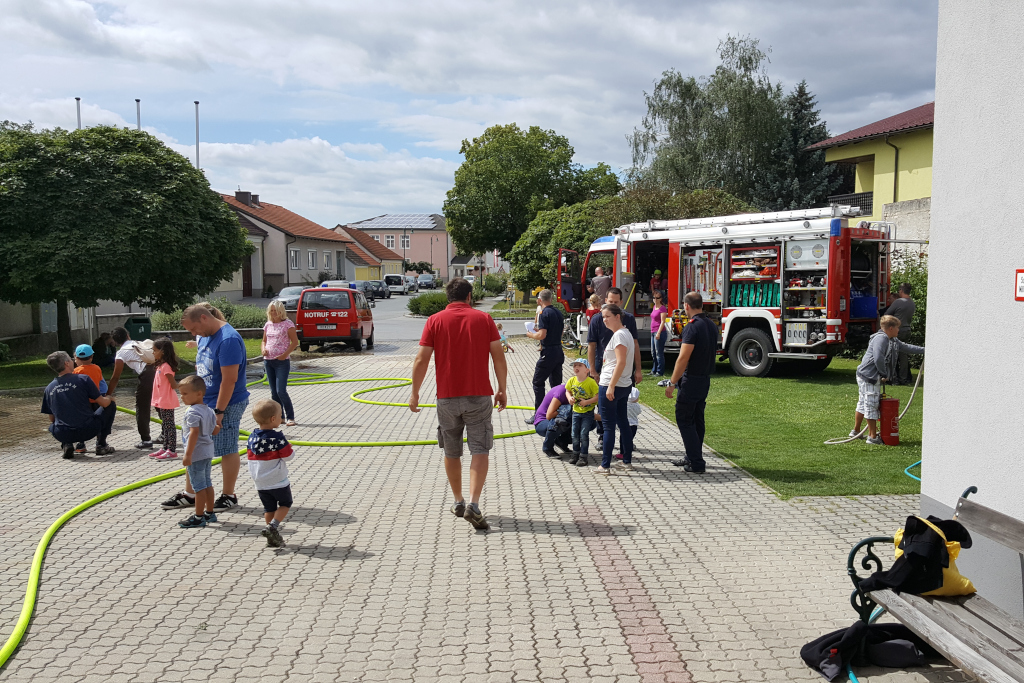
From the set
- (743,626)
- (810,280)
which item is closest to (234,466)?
(743,626)

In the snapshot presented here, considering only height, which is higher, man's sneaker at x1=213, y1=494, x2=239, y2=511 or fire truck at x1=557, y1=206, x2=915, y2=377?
fire truck at x1=557, y1=206, x2=915, y2=377

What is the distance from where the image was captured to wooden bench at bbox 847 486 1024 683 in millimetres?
3289

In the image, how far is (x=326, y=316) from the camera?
21.8 m

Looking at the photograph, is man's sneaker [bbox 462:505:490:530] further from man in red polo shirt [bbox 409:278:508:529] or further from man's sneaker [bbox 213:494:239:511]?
man's sneaker [bbox 213:494:239:511]

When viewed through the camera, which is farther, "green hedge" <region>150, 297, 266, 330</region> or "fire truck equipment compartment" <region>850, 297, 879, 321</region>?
Result: "green hedge" <region>150, 297, 266, 330</region>

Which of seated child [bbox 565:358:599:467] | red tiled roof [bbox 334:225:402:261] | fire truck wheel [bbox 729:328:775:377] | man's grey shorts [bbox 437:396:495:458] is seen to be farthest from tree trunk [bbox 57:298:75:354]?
red tiled roof [bbox 334:225:402:261]

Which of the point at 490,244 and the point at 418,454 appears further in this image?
the point at 490,244

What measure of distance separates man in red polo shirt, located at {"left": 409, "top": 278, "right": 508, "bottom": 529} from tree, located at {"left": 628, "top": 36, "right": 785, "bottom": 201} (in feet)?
116

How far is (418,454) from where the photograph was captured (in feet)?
30.7

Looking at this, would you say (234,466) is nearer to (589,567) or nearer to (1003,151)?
(589,567)

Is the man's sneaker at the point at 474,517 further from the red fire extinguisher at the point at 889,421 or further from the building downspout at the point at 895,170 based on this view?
the building downspout at the point at 895,170

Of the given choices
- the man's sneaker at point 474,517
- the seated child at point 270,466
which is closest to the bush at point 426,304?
the man's sneaker at point 474,517

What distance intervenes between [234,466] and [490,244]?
48.8 metres

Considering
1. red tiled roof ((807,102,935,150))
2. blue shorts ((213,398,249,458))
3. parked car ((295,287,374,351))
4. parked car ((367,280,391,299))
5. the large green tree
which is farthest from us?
parked car ((367,280,391,299))
